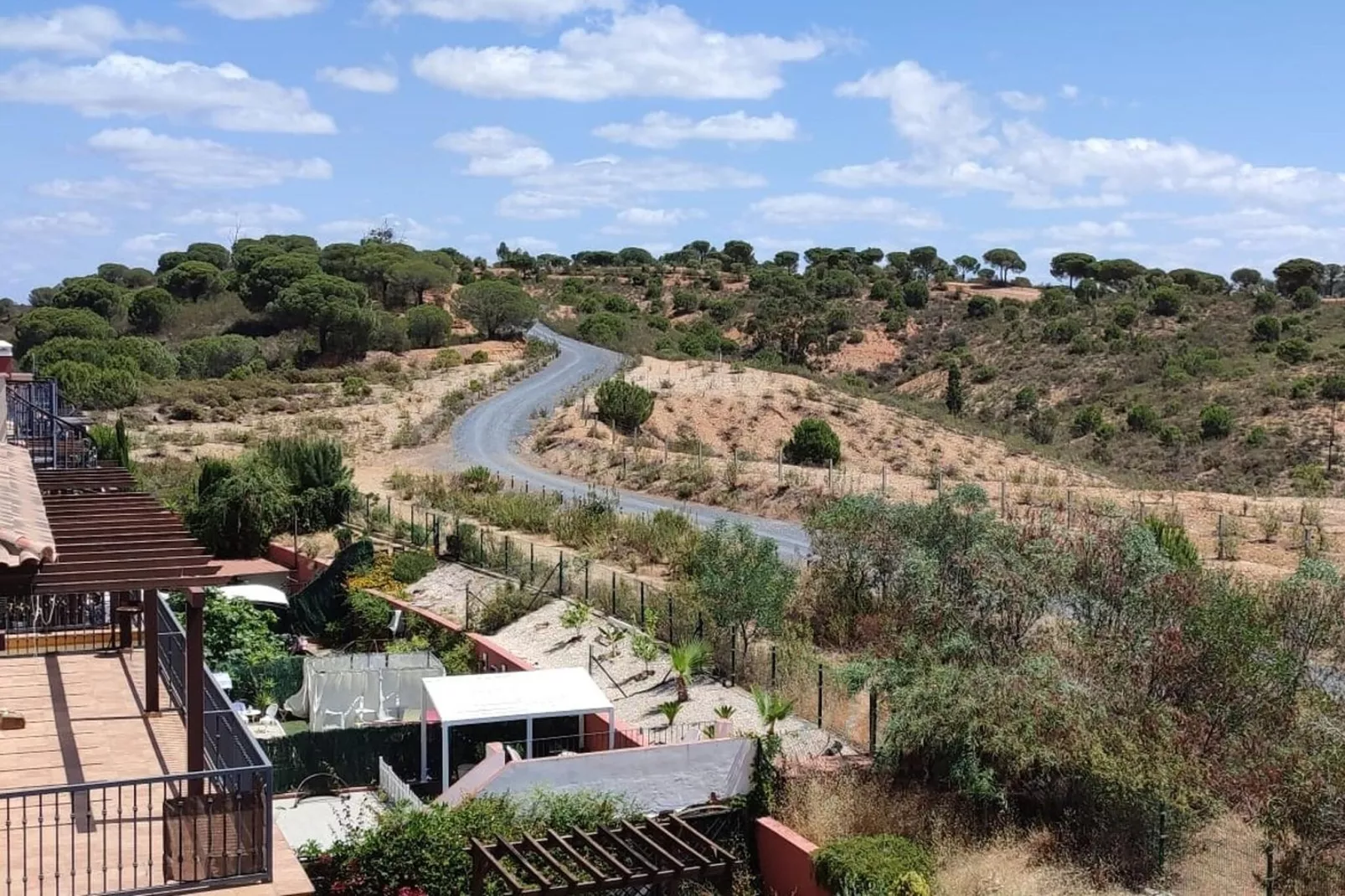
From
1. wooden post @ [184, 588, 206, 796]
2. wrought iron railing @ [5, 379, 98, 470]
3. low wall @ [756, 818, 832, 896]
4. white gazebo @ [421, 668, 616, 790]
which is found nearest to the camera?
wooden post @ [184, 588, 206, 796]

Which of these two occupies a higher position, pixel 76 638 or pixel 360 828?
pixel 76 638

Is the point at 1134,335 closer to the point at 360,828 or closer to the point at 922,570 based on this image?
the point at 922,570

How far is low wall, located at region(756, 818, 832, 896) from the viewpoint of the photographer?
15.4 metres

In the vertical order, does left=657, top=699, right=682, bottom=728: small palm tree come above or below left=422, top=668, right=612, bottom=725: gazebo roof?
below

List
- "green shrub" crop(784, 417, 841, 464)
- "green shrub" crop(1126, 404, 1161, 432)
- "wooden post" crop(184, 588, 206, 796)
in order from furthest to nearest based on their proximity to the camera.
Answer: "green shrub" crop(1126, 404, 1161, 432)
"green shrub" crop(784, 417, 841, 464)
"wooden post" crop(184, 588, 206, 796)

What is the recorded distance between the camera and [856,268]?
120 meters

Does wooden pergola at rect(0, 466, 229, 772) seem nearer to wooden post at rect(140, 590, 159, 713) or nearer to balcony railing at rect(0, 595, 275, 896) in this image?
wooden post at rect(140, 590, 159, 713)

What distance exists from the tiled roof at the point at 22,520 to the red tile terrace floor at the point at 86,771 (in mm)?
1653

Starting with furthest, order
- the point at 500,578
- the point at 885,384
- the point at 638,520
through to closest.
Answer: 1. the point at 885,384
2. the point at 638,520
3. the point at 500,578

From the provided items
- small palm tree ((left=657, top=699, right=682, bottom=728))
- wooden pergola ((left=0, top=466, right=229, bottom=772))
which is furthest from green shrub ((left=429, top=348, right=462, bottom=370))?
wooden pergola ((left=0, top=466, right=229, bottom=772))

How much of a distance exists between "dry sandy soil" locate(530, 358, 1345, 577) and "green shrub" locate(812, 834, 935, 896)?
26.2ft

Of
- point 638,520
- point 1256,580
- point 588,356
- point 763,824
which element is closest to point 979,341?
point 588,356

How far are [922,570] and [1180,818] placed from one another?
609cm

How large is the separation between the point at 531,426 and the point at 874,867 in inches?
1614
